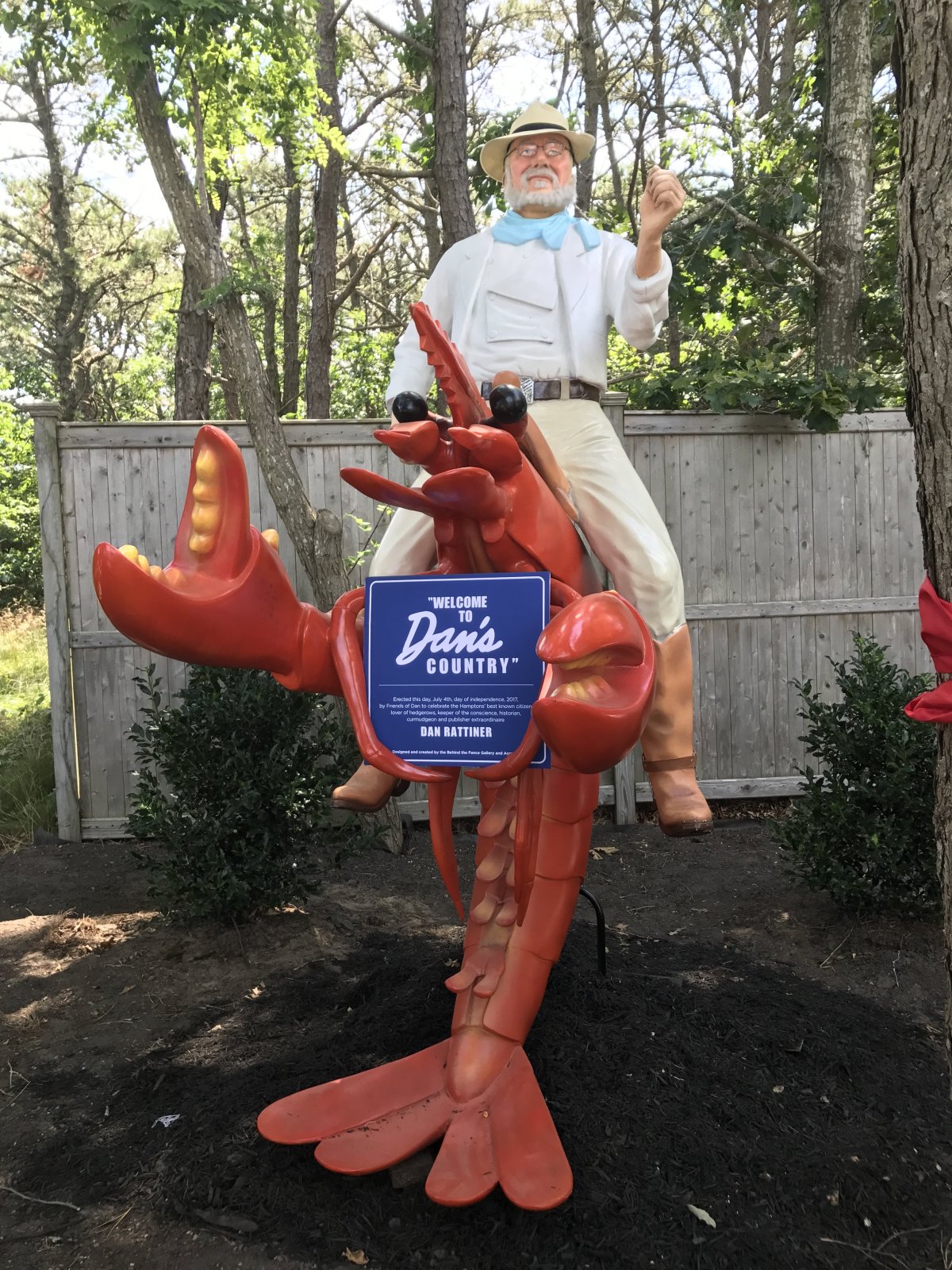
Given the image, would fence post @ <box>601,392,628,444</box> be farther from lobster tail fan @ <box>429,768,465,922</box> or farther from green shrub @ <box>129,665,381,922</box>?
lobster tail fan @ <box>429,768,465,922</box>

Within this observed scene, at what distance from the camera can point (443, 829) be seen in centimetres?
207

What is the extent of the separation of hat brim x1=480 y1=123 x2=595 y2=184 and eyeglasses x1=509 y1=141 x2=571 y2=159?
2 cm

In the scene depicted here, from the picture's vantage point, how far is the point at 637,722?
1.68 meters

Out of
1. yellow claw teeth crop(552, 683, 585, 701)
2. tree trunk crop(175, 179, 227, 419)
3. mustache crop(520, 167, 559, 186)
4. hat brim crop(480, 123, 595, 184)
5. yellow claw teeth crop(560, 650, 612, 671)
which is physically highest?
tree trunk crop(175, 179, 227, 419)

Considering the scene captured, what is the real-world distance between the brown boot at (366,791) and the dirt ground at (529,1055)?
0.89 m

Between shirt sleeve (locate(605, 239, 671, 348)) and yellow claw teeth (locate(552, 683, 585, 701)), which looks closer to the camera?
yellow claw teeth (locate(552, 683, 585, 701))

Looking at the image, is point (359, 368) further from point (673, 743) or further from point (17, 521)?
point (673, 743)

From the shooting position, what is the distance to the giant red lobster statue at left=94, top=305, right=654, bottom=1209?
1.70 metres

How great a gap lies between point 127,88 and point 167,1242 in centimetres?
485

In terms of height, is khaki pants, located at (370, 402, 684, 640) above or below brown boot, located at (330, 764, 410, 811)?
above

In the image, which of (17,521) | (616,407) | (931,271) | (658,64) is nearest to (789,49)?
(658,64)

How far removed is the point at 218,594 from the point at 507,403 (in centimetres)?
71

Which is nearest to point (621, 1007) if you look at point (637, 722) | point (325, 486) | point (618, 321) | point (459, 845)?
point (637, 722)

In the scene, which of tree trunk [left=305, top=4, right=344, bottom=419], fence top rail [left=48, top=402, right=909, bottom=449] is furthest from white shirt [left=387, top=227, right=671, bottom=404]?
tree trunk [left=305, top=4, right=344, bottom=419]
